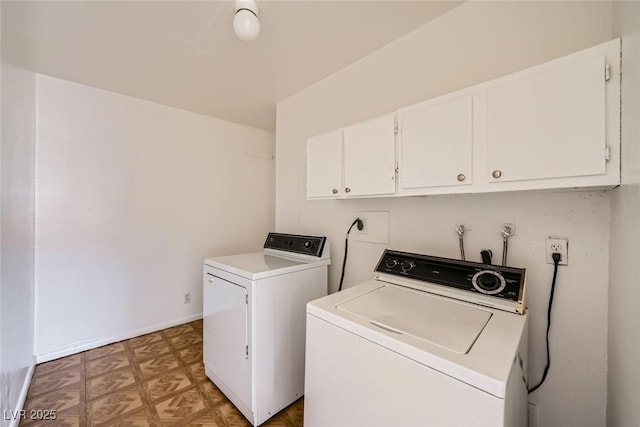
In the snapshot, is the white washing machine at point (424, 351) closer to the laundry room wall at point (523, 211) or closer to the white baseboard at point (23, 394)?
the laundry room wall at point (523, 211)

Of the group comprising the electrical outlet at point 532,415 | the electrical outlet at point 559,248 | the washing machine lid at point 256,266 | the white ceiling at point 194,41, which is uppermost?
the white ceiling at point 194,41

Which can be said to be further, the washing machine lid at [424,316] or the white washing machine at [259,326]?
the white washing machine at [259,326]

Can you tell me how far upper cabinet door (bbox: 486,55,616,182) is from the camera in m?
0.85

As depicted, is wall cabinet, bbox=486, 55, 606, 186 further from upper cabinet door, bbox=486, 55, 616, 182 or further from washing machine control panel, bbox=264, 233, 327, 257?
washing machine control panel, bbox=264, 233, 327, 257

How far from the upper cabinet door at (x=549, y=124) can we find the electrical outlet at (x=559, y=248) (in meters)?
0.42

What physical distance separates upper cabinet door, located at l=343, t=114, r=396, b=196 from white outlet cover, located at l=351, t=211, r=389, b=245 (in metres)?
0.35

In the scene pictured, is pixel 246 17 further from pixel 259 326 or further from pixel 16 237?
pixel 16 237

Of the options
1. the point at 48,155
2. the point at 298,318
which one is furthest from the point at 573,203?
the point at 48,155

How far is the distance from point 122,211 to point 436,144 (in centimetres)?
293

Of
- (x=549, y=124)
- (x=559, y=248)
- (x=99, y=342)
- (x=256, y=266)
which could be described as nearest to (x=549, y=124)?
(x=549, y=124)

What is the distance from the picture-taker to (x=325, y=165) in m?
1.80

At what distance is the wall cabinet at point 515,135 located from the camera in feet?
2.77

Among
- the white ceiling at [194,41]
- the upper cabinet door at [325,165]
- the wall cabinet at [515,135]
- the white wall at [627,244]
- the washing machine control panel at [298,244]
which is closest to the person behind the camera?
the white wall at [627,244]

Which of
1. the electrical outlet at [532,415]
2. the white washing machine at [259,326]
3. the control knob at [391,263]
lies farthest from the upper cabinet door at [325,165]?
the electrical outlet at [532,415]
